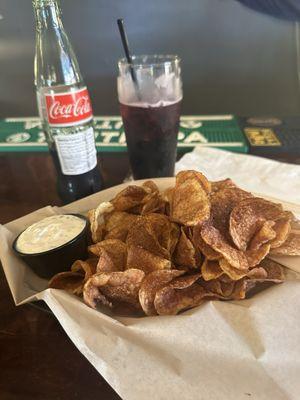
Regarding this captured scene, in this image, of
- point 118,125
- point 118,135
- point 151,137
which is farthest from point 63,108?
point 118,125

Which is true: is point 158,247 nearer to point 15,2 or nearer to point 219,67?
point 219,67

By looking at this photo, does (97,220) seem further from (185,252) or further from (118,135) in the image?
(118,135)

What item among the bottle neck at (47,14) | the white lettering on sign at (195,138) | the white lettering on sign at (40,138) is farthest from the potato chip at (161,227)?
the white lettering on sign at (40,138)

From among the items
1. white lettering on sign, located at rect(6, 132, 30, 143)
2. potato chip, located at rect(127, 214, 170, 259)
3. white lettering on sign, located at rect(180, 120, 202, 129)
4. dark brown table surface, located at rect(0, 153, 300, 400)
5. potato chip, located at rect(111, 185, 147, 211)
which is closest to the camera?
dark brown table surface, located at rect(0, 153, 300, 400)

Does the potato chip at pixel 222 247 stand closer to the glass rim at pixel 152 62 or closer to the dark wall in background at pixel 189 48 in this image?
the glass rim at pixel 152 62

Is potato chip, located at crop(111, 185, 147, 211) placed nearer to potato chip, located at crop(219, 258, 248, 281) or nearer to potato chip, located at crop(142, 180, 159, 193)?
potato chip, located at crop(142, 180, 159, 193)

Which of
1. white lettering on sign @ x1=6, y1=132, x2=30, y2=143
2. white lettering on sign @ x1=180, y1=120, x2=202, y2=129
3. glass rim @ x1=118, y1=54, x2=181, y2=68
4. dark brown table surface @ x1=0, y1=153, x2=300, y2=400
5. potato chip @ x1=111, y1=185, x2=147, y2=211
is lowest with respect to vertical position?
dark brown table surface @ x1=0, y1=153, x2=300, y2=400

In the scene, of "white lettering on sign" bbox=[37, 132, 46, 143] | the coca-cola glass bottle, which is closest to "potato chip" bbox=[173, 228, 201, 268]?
the coca-cola glass bottle
